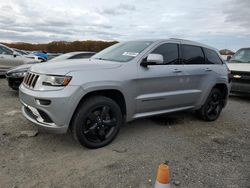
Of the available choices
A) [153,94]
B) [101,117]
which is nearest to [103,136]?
[101,117]

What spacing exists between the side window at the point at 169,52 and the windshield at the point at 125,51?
0.25 metres

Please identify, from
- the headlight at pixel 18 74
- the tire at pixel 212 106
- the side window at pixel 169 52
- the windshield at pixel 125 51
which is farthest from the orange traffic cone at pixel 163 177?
the headlight at pixel 18 74

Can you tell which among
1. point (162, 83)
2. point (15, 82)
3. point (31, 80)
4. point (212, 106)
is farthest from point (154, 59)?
point (15, 82)

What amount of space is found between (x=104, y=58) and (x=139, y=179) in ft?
7.84

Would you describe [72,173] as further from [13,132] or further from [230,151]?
[230,151]

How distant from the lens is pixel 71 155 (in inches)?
141

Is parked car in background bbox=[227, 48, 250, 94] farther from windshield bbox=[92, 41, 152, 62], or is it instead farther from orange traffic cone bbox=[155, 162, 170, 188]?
orange traffic cone bbox=[155, 162, 170, 188]

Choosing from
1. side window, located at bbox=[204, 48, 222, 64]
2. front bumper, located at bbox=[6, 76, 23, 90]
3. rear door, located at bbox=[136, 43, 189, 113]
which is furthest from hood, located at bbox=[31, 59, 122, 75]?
front bumper, located at bbox=[6, 76, 23, 90]

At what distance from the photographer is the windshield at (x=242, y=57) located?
893cm

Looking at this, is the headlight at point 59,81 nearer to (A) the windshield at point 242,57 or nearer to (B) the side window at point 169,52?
(B) the side window at point 169,52

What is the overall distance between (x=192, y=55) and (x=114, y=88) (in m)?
2.26

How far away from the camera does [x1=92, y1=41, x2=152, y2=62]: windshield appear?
4.27 metres

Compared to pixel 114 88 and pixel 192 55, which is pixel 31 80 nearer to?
pixel 114 88

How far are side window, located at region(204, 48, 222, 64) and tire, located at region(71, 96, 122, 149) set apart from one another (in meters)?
2.81
